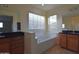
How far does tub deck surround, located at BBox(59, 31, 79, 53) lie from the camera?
1293mm

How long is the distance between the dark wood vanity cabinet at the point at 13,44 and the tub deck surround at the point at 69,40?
510mm

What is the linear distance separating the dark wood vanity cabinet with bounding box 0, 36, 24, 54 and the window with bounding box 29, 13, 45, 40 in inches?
7.8

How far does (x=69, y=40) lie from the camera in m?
1.34

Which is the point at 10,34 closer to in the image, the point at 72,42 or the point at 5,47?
the point at 5,47

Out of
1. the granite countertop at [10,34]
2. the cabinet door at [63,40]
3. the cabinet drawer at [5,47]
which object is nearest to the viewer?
the cabinet drawer at [5,47]

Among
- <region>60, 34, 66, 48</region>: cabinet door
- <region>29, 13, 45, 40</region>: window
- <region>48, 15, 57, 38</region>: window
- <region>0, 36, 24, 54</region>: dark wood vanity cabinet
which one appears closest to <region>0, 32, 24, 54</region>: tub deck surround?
<region>0, 36, 24, 54</region>: dark wood vanity cabinet

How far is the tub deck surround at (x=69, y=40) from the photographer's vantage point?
1.29 metres

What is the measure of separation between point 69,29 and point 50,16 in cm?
31

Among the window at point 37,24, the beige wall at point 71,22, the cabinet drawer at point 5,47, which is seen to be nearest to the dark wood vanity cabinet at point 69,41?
the beige wall at point 71,22

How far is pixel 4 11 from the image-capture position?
122cm

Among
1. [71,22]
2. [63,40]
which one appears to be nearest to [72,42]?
[63,40]

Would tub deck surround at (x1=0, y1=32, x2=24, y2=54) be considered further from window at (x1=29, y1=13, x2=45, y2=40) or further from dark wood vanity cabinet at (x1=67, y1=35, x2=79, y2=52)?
dark wood vanity cabinet at (x1=67, y1=35, x2=79, y2=52)

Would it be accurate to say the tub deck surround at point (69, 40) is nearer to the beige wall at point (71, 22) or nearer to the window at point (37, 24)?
the beige wall at point (71, 22)

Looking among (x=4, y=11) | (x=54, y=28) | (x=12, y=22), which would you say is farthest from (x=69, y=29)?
(x=4, y=11)
